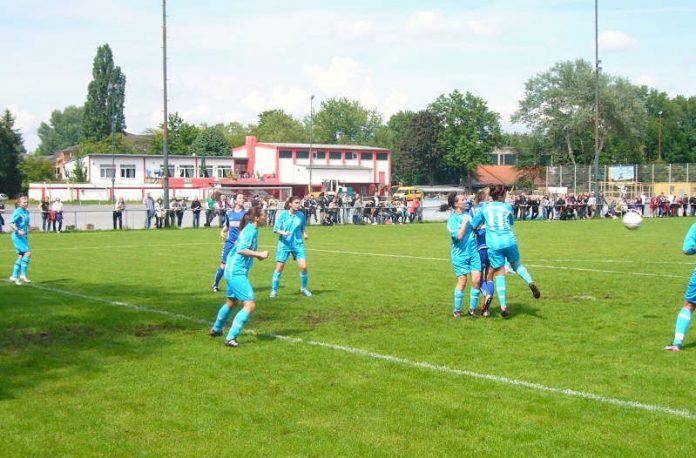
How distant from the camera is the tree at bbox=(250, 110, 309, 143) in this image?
138 metres

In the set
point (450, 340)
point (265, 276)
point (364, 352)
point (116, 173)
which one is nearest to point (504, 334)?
point (450, 340)

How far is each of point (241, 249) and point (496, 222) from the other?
4.20 m

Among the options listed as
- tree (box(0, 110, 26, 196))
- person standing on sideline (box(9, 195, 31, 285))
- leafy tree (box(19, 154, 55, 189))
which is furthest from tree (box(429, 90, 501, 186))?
person standing on sideline (box(9, 195, 31, 285))

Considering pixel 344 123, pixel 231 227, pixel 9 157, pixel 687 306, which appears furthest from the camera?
pixel 344 123

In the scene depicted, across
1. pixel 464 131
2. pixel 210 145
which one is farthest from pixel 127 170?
pixel 464 131

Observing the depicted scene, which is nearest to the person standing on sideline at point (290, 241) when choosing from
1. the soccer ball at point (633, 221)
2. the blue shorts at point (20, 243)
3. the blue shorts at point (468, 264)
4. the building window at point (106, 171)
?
the blue shorts at point (468, 264)

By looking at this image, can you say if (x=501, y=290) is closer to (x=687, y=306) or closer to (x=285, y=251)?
(x=687, y=306)

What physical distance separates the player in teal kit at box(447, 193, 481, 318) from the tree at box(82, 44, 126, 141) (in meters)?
113

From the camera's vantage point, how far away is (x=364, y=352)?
383 inches

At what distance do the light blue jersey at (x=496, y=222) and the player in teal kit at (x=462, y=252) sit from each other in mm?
233

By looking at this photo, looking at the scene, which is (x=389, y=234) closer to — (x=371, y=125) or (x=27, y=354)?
(x=27, y=354)

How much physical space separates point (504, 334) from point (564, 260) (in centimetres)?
1127

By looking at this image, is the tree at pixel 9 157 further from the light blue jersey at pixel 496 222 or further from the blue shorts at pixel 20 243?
the light blue jersey at pixel 496 222

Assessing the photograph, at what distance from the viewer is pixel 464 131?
10969 centimetres
